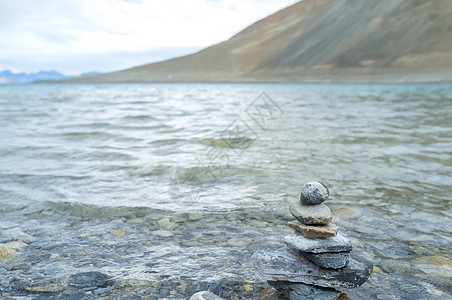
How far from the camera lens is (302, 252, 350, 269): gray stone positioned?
254cm

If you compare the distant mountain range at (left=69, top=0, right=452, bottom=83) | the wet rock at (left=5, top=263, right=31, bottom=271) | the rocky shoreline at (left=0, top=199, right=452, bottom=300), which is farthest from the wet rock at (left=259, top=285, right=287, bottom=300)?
the distant mountain range at (left=69, top=0, right=452, bottom=83)

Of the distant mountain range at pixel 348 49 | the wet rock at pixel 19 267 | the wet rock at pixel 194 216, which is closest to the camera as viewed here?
the wet rock at pixel 19 267

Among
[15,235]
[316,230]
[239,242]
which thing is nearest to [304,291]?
[316,230]

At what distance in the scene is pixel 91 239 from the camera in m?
3.68

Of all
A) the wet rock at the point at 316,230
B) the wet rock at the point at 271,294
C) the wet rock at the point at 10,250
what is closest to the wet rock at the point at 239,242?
the wet rock at the point at 271,294

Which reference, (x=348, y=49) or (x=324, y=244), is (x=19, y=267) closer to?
(x=324, y=244)

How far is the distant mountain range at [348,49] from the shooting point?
10869 centimetres

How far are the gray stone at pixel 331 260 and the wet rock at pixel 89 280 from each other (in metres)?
1.55

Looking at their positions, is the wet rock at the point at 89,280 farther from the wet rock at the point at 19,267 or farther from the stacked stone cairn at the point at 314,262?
the stacked stone cairn at the point at 314,262

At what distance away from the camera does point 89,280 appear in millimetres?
2859

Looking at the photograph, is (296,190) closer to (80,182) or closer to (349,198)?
(349,198)

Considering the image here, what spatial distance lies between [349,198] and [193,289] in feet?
9.82

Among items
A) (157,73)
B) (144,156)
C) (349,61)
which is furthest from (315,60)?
(144,156)

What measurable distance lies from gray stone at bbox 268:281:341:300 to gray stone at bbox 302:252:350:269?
0.16 metres
